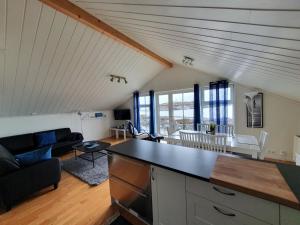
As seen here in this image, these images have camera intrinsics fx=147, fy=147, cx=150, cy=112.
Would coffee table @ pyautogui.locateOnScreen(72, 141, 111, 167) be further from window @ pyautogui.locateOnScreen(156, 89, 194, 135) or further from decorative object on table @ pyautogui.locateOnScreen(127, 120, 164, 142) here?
window @ pyautogui.locateOnScreen(156, 89, 194, 135)

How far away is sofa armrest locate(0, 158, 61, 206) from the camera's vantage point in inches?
78.6

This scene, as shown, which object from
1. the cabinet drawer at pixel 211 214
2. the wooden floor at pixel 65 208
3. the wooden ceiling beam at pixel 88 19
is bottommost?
the wooden floor at pixel 65 208

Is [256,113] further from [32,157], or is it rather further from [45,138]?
[45,138]

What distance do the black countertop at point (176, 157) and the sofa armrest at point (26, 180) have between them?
129 cm

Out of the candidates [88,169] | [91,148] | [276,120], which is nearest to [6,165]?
[88,169]

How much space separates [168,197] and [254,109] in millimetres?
3584

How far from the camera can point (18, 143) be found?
3896 millimetres

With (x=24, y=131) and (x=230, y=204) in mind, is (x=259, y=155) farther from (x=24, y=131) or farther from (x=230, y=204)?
(x=24, y=131)

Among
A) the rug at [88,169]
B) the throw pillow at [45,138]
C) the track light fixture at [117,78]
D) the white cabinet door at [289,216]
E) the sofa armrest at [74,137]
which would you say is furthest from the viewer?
the sofa armrest at [74,137]

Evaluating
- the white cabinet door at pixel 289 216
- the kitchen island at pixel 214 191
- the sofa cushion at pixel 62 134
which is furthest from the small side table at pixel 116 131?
the white cabinet door at pixel 289 216

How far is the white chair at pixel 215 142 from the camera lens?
242cm

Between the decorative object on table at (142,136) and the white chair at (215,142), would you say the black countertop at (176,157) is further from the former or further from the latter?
the decorative object on table at (142,136)

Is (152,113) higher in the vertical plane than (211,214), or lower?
higher

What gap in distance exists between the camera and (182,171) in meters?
1.20
